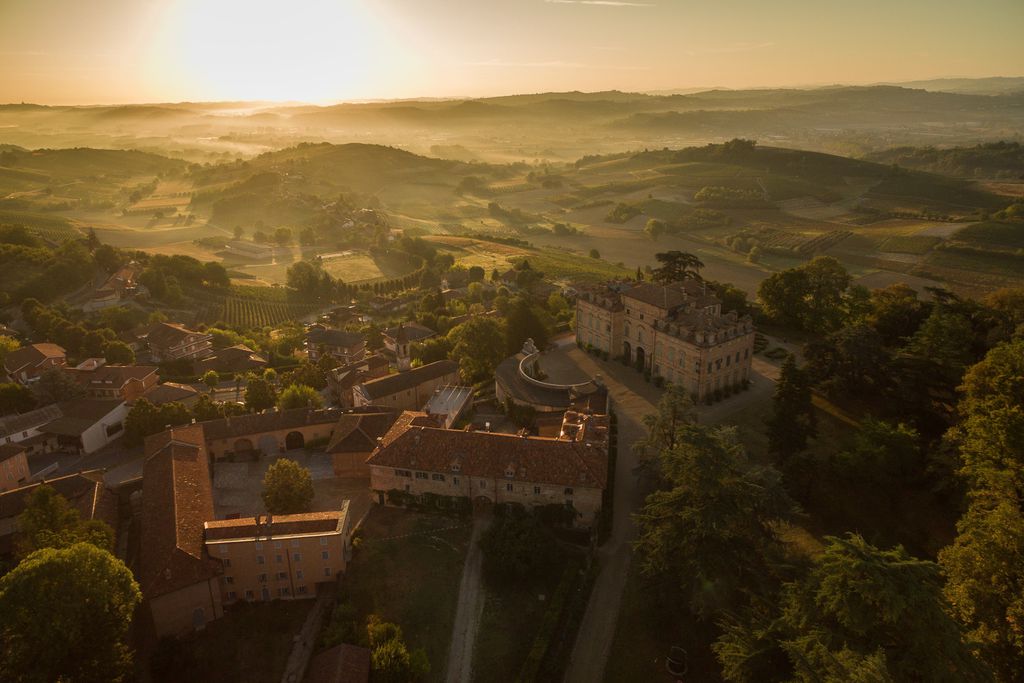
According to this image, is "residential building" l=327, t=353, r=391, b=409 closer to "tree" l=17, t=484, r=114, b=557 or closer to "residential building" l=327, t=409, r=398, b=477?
"residential building" l=327, t=409, r=398, b=477

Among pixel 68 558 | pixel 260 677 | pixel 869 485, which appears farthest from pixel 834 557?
pixel 68 558

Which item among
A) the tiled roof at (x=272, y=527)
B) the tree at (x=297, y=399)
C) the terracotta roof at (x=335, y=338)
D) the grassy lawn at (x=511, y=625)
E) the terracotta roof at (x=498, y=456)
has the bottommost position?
the terracotta roof at (x=335, y=338)

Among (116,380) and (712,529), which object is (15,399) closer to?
(116,380)

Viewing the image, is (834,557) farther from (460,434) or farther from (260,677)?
(260,677)

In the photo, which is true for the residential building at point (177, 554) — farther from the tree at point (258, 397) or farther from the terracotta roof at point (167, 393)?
the terracotta roof at point (167, 393)

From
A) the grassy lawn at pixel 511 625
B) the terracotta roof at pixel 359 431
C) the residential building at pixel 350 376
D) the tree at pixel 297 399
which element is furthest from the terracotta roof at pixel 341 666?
the residential building at pixel 350 376

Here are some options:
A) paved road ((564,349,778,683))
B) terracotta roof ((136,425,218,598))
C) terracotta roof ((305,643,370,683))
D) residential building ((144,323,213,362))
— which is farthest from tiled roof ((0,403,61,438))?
paved road ((564,349,778,683))

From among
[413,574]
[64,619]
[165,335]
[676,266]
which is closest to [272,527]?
[413,574]
